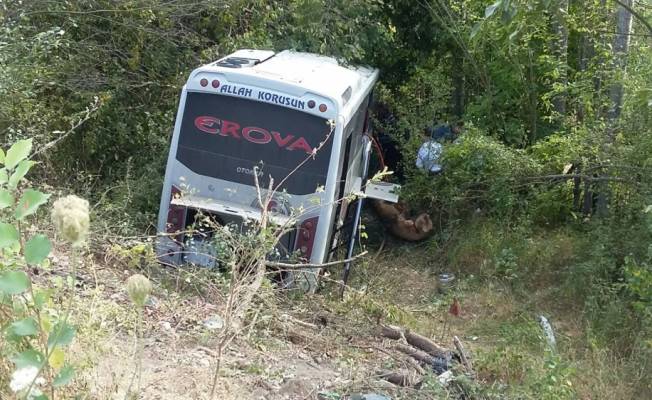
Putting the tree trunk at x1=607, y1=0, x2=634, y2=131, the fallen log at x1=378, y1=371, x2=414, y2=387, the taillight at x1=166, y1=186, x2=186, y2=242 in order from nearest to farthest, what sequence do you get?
the fallen log at x1=378, y1=371, x2=414, y2=387 < the taillight at x1=166, y1=186, x2=186, y2=242 < the tree trunk at x1=607, y1=0, x2=634, y2=131

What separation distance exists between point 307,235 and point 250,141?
3.37ft

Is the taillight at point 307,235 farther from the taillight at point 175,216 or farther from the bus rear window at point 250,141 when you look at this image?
the taillight at point 175,216

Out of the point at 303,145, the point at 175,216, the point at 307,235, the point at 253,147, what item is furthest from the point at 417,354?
the point at 175,216

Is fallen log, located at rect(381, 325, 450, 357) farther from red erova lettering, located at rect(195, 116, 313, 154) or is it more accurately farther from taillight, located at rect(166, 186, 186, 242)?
taillight, located at rect(166, 186, 186, 242)

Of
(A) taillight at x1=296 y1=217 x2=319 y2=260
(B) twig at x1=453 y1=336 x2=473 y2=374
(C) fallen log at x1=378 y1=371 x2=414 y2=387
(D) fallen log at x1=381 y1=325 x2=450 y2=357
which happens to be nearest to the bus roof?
(A) taillight at x1=296 y1=217 x2=319 y2=260

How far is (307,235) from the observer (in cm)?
689

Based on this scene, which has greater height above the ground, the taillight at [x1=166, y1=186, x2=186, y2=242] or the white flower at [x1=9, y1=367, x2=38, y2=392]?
the white flower at [x1=9, y1=367, x2=38, y2=392]

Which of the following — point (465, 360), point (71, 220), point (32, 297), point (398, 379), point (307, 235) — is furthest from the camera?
point (307, 235)

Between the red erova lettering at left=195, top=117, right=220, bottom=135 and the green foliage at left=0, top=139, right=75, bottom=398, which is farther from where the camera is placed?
the red erova lettering at left=195, top=117, right=220, bottom=135

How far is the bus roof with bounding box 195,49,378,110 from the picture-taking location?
22.8 ft

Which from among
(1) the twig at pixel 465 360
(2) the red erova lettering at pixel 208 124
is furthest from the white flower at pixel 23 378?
(2) the red erova lettering at pixel 208 124

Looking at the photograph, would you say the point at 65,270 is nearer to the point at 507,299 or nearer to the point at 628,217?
the point at 507,299

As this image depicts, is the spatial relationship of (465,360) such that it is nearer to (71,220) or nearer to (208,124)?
(208,124)

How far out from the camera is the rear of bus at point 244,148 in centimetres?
688
